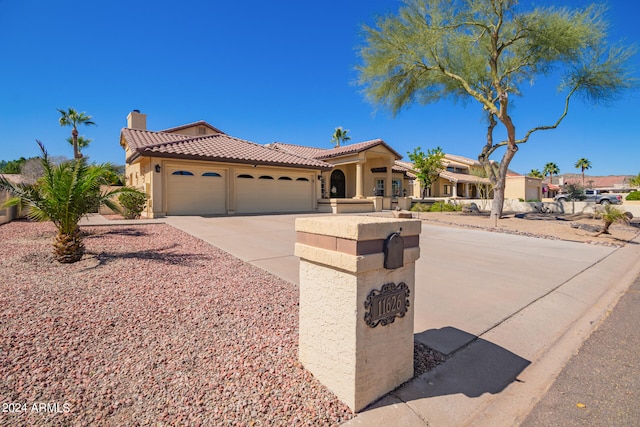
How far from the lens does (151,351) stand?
3.00 meters

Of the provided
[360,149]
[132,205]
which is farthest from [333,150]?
[132,205]

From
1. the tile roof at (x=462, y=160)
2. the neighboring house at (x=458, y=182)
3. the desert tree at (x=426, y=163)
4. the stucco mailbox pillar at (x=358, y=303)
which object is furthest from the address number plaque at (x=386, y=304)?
the tile roof at (x=462, y=160)

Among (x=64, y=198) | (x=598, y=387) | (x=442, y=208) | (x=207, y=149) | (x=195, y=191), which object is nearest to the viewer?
(x=598, y=387)

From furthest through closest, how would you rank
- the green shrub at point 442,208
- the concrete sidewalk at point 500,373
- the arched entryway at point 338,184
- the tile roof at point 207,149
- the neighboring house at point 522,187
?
the neighboring house at point 522,187 → the arched entryway at point 338,184 → the green shrub at point 442,208 → the tile roof at point 207,149 → the concrete sidewalk at point 500,373

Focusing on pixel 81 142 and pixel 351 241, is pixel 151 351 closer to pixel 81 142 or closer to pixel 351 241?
pixel 351 241

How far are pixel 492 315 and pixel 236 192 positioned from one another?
16.1 metres

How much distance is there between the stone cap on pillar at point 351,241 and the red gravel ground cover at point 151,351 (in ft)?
3.53

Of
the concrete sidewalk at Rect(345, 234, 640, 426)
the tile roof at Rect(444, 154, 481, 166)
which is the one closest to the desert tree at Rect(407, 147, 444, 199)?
the tile roof at Rect(444, 154, 481, 166)

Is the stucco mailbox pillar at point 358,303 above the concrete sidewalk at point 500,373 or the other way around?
above

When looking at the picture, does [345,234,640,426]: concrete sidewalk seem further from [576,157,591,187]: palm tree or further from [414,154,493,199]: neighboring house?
[576,157,591,187]: palm tree

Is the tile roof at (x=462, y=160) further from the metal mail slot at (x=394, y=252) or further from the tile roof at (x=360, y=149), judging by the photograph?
the metal mail slot at (x=394, y=252)

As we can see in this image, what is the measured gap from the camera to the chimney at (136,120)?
921 inches

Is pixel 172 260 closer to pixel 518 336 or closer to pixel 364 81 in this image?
pixel 518 336

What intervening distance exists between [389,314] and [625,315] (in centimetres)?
422
